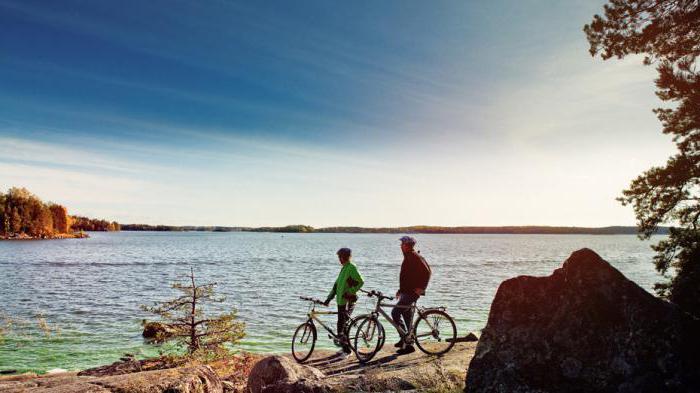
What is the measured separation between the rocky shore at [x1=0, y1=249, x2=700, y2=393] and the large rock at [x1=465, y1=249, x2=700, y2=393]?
1cm

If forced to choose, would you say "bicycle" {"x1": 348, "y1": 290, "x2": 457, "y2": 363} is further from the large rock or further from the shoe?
the large rock

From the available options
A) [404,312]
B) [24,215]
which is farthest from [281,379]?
[24,215]

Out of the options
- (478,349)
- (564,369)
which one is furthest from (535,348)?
(478,349)

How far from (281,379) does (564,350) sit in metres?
4.55

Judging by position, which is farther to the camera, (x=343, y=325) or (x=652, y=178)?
(x=652, y=178)

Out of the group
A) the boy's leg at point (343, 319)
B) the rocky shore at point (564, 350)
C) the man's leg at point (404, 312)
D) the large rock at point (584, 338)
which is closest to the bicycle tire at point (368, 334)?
the boy's leg at point (343, 319)

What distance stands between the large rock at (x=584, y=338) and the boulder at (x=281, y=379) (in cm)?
269

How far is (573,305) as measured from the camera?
629cm

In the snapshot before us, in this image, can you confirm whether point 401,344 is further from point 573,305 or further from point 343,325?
point 573,305

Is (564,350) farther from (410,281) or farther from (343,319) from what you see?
(343,319)

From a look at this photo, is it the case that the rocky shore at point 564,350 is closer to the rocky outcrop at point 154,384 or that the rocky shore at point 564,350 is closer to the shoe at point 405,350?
the rocky outcrop at point 154,384

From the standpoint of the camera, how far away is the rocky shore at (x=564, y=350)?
220 inches

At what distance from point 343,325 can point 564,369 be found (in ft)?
21.0

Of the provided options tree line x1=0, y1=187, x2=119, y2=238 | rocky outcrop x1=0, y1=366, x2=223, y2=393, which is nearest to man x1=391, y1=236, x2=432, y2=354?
rocky outcrop x1=0, y1=366, x2=223, y2=393
